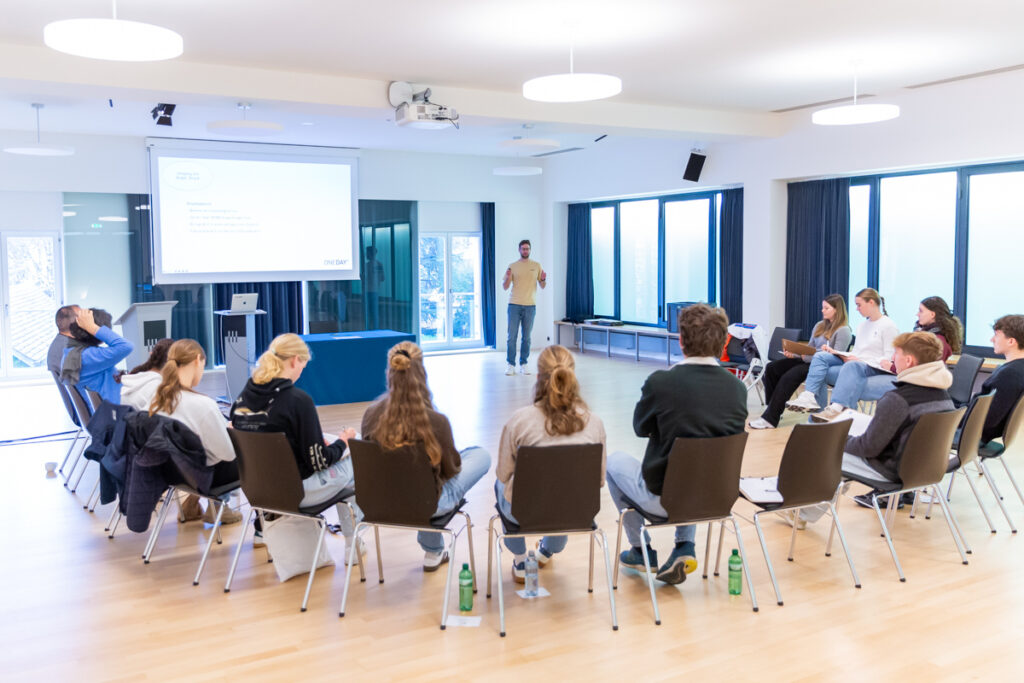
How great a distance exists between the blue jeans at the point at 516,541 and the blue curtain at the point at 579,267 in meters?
9.55

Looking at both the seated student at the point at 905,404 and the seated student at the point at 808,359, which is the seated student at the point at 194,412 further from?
the seated student at the point at 808,359

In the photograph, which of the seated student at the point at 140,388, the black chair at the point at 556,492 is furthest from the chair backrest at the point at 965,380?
the seated student at the point at 140,388

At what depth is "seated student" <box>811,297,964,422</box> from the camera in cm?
638

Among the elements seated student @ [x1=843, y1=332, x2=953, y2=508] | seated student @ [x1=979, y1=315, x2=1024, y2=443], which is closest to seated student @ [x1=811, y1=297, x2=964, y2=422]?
seated student @ [x1=979, y1=315, x2=1024, y2=443]

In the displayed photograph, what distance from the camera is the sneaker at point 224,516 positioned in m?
4.77

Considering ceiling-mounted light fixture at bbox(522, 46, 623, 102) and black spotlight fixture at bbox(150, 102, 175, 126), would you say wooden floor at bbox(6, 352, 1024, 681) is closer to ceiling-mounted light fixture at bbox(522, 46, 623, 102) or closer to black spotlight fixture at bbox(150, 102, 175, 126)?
ceiling-mounted light fixture at bbox(522, 46, 623, 102)

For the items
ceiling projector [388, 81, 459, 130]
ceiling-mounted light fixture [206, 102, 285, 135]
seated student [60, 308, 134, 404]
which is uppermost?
ceiling projector [388, 81, 459, 130]

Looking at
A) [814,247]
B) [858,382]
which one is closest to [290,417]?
[858,382]

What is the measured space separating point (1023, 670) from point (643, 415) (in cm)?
159

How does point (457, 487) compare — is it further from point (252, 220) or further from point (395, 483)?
point (252, 220)

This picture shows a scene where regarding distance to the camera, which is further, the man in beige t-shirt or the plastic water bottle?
the man in beige t-shirt

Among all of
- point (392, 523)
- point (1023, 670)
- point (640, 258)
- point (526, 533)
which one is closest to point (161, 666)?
point (392, 523)

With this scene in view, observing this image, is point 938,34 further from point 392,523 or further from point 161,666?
point 161,666

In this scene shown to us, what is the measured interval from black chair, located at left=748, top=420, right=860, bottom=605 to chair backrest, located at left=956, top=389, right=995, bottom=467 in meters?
0.90
